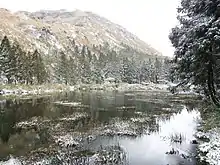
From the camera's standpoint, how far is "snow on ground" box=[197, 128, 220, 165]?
1837cm

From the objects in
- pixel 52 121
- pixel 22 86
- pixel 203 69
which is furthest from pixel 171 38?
pixel 22 86

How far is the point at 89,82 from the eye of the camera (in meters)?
138

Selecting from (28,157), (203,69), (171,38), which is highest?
(171,38)

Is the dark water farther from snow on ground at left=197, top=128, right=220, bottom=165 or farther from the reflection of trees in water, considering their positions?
snow on ground at left=197, top=128, right=220, bottom=165

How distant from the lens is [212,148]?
20562 mm

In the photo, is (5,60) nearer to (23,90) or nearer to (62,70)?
(23,90)

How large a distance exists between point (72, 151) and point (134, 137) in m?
7.33

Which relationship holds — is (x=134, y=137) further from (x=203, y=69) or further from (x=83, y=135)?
(x=203, y=69)

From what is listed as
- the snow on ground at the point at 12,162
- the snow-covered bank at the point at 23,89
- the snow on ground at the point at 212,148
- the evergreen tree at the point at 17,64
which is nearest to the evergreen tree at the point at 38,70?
the evergreen tree at the point at 17,64

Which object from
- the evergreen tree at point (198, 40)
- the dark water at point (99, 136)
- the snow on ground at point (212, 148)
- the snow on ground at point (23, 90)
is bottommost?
the dark water at point (99, 136)

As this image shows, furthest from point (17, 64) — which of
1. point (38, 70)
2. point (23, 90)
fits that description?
point (23, 90)

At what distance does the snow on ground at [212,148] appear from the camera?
60.3 ft

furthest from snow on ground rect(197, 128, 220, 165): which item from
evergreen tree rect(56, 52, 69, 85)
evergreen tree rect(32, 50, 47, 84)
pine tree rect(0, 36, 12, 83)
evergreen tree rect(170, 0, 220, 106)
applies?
evergreen tree rect(56, 52, 69, 85)

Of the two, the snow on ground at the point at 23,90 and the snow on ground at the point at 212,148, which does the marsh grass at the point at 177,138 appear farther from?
the snow on ground at the point at 23,90
